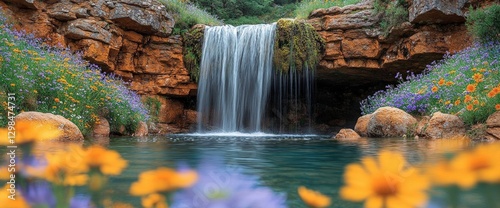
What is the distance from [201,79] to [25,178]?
444 inches

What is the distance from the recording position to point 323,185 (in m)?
1.92

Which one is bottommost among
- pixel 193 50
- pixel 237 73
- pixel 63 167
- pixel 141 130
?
pixel 141 130

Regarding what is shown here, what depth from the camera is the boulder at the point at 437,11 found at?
905 centimetres

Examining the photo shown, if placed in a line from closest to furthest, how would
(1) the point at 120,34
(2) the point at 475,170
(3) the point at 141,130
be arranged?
(2) the point at 475,170 → (3) the point at 141,130 → (1) the point at 120,34

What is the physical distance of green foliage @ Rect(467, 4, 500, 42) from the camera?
25.8 feet

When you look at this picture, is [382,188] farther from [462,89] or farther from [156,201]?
[462,89]

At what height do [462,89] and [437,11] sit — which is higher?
[437,11]

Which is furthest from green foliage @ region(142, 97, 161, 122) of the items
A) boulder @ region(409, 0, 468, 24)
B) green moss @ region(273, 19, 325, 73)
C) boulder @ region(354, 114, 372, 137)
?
boulder @ region(409, 0, 468, 24)

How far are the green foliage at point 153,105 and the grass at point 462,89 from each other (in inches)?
237

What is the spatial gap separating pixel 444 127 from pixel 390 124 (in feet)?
3.89

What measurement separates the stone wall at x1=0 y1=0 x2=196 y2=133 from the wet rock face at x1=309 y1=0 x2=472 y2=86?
416 centimetres

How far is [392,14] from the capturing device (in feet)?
33.2

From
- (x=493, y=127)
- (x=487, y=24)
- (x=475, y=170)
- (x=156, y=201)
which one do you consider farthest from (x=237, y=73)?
(x=475, y=170)

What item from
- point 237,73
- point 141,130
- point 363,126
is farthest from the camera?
point 237,73
